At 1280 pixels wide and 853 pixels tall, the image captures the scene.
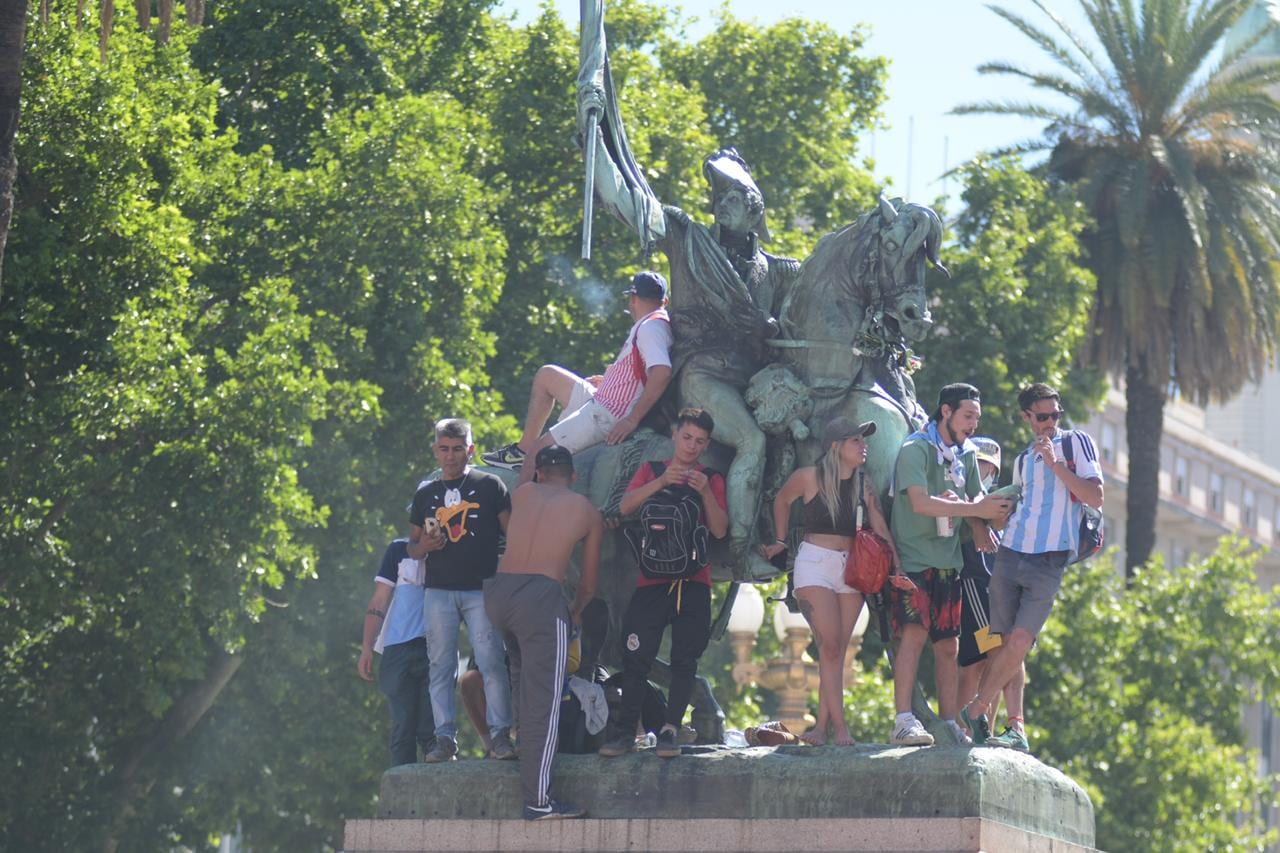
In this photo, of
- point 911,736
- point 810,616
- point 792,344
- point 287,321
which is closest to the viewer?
point 911,736

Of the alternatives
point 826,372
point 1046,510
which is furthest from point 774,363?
point 1046,510

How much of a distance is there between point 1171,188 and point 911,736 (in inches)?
1139

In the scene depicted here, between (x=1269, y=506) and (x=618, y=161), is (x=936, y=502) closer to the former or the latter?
(x=618, y=161)

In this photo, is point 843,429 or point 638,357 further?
point 638,357

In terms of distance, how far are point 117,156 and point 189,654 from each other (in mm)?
5197

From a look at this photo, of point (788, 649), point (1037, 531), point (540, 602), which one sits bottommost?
point (540, 602)

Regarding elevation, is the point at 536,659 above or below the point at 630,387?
below

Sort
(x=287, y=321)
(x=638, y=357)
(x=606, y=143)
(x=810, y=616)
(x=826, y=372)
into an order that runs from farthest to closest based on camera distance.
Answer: (x=287, y=321) < (x=606, y=143) < (x=638, y=357) < (x=826, y=372) < (x=810, y=616)

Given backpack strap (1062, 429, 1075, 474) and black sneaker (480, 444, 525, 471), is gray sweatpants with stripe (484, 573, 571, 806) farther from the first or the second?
backpack strap (1062, 429, 1075, 474)

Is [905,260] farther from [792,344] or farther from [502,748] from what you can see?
[502,748]

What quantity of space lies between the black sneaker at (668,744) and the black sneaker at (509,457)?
2.52 meters

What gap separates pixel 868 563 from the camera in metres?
13.7

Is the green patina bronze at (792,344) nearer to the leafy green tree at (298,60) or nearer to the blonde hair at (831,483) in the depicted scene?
the blonde hair at (831,483)

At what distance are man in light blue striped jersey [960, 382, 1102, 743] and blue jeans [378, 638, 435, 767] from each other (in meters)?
3.10
